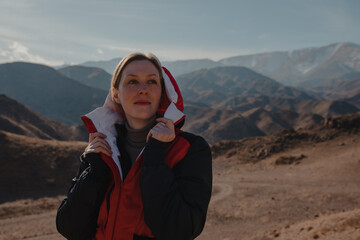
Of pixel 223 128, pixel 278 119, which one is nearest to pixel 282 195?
pixel 223 128

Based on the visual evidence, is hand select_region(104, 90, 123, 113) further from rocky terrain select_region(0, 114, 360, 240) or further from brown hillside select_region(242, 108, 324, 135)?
brown hillside select_region(242, 108, 324, 135)

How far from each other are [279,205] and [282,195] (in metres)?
1.93

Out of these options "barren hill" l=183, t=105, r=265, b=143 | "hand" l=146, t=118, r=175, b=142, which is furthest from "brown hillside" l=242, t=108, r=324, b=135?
"hand" l=146, t=118, r=175, b=142

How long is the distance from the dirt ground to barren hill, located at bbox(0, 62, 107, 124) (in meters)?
112

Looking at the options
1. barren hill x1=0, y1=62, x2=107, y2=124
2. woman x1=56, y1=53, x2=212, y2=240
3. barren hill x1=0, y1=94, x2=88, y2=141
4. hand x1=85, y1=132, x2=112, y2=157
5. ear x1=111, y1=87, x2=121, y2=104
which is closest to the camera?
woman x1=56, y1=53, x2=212, y2=240

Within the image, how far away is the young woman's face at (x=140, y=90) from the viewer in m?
2.44

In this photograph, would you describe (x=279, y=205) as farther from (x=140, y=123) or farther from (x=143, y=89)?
(x=143, y=89)

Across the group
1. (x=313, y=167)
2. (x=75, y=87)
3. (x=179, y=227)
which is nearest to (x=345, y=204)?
(x=313, y=167)

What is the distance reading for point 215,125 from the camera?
330 feet

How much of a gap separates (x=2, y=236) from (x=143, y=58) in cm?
1466

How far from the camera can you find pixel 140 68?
2.48 m

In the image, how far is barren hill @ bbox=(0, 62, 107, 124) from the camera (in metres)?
134

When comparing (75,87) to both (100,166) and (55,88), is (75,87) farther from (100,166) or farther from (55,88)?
(100,166)

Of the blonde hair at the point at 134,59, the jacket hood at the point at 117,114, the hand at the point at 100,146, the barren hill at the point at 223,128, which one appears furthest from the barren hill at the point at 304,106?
the hand at the point at 100,146
